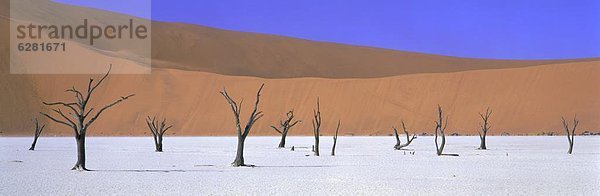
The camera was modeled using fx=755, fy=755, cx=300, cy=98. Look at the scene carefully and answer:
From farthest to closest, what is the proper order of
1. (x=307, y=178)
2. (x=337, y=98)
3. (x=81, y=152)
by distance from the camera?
(x=337, y=98), (x=81, y=152), (x=307, y=178)

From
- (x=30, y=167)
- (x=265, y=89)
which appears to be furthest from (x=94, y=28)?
(x=30, y=167)

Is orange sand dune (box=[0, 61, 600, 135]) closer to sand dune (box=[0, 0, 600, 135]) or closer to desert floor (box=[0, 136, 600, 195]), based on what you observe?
sand dune (box=[0, 0, 600, 135])

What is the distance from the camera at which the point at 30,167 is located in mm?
20094

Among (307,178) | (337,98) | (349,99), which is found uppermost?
(337,98)

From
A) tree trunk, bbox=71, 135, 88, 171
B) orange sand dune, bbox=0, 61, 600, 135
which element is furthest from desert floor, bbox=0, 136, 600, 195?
orange sand dune, bbox=0, 61, 600, 135

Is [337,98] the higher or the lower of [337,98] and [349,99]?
the higher

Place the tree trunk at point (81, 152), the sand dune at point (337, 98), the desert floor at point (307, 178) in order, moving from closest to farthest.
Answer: the desert floor at point (307, 178)
the tree trunk at point (81, 152)
the sand dune at point (337, 98)

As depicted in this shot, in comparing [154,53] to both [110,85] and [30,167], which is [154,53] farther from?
[30,167]

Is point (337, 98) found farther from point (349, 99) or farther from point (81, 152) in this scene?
point (81, 152)

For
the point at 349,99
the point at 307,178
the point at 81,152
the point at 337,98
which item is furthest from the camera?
the point at 337,98

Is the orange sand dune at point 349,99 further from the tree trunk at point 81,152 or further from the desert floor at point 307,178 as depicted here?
the tree trunk at point 81,152

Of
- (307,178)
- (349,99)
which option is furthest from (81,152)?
(349,99)

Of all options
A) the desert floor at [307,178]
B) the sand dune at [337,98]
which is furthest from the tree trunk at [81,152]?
the sand dune at [337,98]

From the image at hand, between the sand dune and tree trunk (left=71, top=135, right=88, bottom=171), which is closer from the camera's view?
tree trunk (left=71, top=135, right=88, bottom=171)
